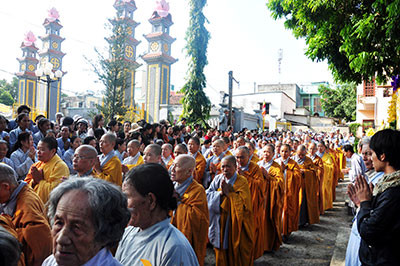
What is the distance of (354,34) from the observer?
18.2ft

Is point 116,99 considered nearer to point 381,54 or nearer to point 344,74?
point 344,74

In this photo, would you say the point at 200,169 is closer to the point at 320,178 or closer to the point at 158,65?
the point at 320,178

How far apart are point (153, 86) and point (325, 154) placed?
16.1 m

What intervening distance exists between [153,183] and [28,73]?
3127 cm

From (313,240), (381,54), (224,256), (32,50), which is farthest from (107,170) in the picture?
(32,50)

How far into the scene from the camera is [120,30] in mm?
12742

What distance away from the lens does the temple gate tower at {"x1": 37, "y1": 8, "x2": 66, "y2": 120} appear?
90.1 ft

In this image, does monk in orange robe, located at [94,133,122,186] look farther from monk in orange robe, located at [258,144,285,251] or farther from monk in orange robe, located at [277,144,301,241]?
monk in orange robe, located at [277,144,301,241]

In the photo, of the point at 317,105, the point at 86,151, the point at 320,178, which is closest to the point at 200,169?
the point at 86,151

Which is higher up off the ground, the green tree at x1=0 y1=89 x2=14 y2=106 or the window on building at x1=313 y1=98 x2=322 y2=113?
the window on building at x1=313 y1=98 x2=322 y2=113

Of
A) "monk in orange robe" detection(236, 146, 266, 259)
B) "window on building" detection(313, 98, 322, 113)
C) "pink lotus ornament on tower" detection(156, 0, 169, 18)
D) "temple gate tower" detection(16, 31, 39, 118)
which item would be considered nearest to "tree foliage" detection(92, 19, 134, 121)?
"monk in orange robe" detection(236, 146, 266, 259)

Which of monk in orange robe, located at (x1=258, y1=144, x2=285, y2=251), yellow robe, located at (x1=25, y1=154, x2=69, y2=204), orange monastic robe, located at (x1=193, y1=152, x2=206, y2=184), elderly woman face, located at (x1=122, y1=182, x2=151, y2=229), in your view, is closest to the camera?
elderly woman face, located at (x1=122, y1=182, x2=151, y2=229)

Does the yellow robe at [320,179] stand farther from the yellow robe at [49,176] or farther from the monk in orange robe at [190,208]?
the yellow robe at [49,176]

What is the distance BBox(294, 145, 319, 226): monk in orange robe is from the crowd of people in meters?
0.02
